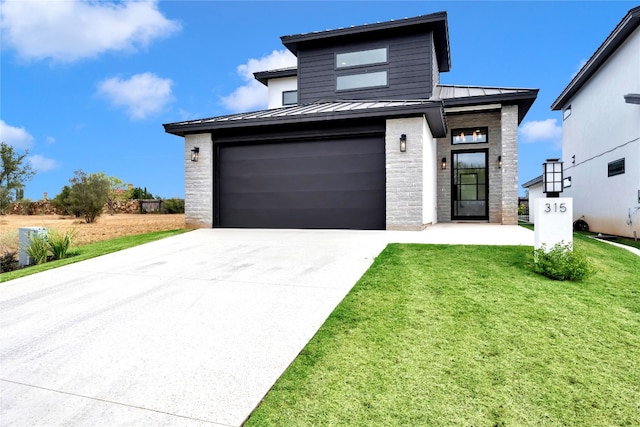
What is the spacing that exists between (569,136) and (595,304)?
15.0m

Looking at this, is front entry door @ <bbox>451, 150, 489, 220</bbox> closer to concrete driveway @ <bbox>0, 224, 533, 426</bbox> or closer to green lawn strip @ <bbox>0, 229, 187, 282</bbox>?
concrete driveway @ <bbox>0, 224, 533, 426</bbox>

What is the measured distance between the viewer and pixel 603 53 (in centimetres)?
1098

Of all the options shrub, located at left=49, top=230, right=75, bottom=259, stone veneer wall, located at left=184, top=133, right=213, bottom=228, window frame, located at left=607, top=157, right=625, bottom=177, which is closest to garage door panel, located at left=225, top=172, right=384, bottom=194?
stone veneer wall, located at left=184, top=133, right=213, bottom=228

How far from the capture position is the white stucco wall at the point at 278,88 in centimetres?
1572

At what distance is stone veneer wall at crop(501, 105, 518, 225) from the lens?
10328 mm

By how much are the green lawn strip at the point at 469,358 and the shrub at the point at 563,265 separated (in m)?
0.19

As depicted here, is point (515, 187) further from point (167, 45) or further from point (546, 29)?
point (167, 45)

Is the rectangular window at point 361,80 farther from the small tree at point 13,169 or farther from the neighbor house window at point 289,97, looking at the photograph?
the small tree at point 13,169

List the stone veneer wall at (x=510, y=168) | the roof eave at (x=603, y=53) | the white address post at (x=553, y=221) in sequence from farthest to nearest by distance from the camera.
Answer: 1. the stone veneer wall at (x=510, y=168)
2. the roof eave at (x=603, y=53)
3. the white address post at (x=553, y=221)

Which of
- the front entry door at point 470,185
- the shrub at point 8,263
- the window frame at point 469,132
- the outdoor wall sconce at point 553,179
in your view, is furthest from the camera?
the front entry door at point 470,185

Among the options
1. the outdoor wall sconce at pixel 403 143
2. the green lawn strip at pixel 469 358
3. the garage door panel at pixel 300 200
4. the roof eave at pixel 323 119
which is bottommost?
the green lawn strip at pixel 469 358

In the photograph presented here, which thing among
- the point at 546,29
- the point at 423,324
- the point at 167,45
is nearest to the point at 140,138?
the point at 167,45

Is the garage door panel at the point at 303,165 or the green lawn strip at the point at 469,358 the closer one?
the green lawn strip at the point at 469,358

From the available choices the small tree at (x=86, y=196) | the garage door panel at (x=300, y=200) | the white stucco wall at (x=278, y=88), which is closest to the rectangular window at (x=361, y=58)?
the white stucco wall at (x=278, y=88)
